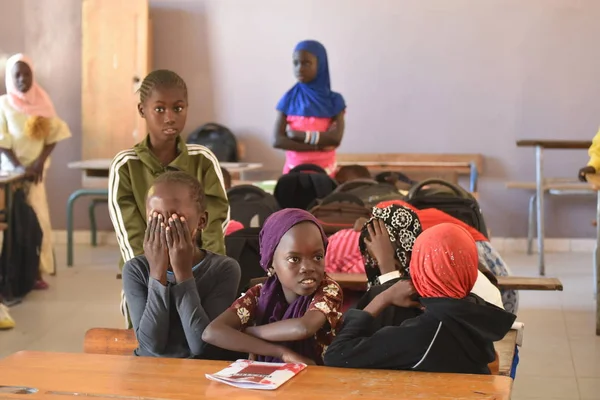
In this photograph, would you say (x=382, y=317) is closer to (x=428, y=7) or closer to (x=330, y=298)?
(x=330, y=298)

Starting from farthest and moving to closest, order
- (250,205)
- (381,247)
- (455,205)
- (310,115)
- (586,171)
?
1. (310,115)
2. (586,171)
3. (250,205)
4. (455,205)
5. (381,247)

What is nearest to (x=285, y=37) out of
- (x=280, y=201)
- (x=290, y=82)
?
(x=290, y=82)

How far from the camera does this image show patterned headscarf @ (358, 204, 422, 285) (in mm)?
2953

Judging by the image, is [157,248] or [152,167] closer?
[157,248]

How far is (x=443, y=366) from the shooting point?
223 centimetres

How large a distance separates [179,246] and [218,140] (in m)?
5.90

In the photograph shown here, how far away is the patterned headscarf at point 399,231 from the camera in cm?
295

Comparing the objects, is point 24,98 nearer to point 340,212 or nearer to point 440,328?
point 340,212

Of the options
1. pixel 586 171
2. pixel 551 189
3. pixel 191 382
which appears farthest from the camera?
pixel 551 189

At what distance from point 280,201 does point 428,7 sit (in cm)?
369

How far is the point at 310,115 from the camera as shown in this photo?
5.82 m

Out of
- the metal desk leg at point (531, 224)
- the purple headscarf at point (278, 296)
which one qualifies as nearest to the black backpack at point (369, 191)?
the purple headscarf at point (278, 296)

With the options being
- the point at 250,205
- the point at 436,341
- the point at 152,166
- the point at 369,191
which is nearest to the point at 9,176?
the point at 250,205

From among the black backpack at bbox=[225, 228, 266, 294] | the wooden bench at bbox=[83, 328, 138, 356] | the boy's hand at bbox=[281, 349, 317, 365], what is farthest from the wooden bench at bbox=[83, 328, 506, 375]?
Result: the black backpack at bbox=[225, 228, 266, 294]
